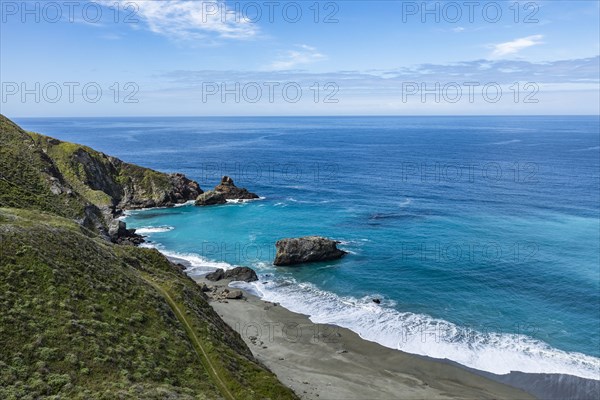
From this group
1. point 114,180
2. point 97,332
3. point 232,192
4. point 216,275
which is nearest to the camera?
point 97,332

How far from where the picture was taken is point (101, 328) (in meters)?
31.5

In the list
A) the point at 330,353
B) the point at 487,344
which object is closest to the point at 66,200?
the point at 330,353

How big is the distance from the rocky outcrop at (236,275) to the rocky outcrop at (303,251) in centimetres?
738

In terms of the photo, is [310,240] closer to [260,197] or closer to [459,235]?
[459,235]

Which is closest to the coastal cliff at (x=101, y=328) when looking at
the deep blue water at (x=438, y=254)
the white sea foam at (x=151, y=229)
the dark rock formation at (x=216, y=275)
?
the dark rock formation at (x=216, y=275)

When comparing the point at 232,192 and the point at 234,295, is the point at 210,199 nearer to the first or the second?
the point at 232,192

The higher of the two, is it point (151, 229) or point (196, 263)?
point (151, 229)

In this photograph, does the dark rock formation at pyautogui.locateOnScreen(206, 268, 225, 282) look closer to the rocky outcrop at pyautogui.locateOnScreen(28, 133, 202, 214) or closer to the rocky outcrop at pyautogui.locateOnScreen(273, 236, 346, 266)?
the rocky outcrop at pyautogui.locateOnScreen(273, 236, 346, 266)

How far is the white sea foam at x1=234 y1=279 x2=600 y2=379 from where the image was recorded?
150 feet

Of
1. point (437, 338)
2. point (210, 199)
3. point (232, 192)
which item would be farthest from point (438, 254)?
point (232, 192)

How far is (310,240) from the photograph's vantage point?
75375mm

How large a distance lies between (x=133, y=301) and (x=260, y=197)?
89.2 meters

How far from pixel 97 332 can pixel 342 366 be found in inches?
995

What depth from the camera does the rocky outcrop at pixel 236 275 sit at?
67.9 metres
